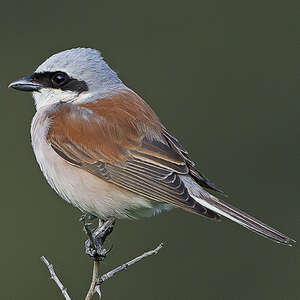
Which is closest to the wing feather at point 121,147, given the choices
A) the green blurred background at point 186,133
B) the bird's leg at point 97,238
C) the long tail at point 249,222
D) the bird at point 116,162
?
the bird at point 116,162

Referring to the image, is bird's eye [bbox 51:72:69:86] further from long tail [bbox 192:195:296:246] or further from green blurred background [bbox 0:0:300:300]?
green blurred background [bbox 0:0:300:300]

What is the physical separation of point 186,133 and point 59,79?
107 inches

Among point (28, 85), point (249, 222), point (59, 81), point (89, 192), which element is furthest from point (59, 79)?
point (249, 222)

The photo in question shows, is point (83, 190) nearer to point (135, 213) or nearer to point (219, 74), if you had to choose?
point (135, 213)

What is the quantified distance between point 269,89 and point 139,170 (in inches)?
146

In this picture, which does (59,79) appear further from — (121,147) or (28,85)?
(121,147)

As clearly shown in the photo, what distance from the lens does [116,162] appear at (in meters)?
3.93

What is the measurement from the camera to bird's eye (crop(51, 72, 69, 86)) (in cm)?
424

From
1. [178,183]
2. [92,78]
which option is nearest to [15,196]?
[92,78]

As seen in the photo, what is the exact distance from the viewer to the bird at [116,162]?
151 inches

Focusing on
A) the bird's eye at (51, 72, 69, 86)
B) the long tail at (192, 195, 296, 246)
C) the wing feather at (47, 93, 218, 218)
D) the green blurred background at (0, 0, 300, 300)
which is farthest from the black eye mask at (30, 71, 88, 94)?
the green blurred background at (0, 0, 300, 300)

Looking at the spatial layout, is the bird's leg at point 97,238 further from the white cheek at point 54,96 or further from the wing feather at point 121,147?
the white cheek at point 54,96

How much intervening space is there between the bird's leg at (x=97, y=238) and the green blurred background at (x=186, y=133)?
175 cm

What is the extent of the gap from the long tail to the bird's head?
919 mm
